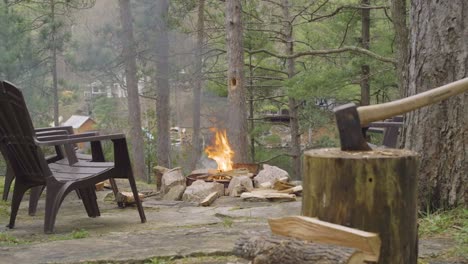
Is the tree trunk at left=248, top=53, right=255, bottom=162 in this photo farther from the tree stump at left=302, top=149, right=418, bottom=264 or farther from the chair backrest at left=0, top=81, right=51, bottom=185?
the tree stump at left=302, top=149, right=418, bottom=264

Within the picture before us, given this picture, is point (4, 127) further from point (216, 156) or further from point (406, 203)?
point (216, 156)

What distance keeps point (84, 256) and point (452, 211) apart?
2025 millimetres

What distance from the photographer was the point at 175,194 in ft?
18.1

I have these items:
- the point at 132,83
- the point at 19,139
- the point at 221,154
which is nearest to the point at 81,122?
the point at 132,83

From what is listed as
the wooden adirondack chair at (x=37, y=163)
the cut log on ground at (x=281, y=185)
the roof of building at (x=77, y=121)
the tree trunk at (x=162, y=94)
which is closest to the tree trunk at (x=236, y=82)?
the cut log on ground at (x=281, y=185)

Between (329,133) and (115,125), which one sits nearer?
(329,133)

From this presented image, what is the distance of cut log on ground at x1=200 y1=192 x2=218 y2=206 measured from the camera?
492 cm

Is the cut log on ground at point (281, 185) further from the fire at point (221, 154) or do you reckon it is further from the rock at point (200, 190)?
the fire at point (221, 154)

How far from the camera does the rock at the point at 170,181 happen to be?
5.74 m

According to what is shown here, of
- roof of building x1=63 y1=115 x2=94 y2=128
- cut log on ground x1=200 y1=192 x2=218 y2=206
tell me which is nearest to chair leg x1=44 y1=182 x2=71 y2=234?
cut log on ground x1=200 y1=192 x2=218 y2=206

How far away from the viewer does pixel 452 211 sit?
298 centimetres

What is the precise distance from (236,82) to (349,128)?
8295mm

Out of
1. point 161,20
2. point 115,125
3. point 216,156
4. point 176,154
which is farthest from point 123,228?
point 115,125

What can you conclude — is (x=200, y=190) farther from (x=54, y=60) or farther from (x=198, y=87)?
(x=54, y=60)
